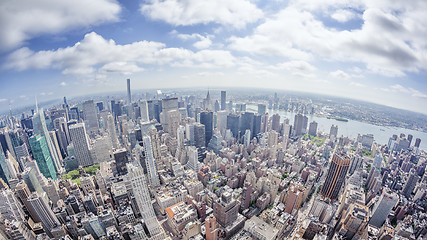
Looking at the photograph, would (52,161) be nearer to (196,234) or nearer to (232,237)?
(196,234)

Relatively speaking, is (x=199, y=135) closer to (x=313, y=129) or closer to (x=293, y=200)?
(x=293, y=200)

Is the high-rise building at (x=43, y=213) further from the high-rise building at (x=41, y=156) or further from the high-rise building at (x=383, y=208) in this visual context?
the high-rise building at (x=383, y=208)

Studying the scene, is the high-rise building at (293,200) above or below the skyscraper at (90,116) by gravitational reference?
below

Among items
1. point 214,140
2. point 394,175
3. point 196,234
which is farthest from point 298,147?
point 196,234

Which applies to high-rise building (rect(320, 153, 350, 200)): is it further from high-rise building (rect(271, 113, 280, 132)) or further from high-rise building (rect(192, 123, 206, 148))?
high-rise building (rect(271, 113, 280, 132))

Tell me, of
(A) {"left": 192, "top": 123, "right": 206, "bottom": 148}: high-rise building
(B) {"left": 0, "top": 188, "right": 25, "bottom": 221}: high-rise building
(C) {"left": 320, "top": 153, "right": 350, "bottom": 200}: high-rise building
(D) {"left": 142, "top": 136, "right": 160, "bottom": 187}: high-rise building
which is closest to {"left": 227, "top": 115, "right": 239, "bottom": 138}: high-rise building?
(A) {"left": 192, "top": 123, "right": 206, "bottom": 148}: high-rise building

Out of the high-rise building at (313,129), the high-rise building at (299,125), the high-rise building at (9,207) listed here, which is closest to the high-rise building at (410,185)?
the high-rise building at (299,125)

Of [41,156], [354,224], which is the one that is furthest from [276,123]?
[41,156]
